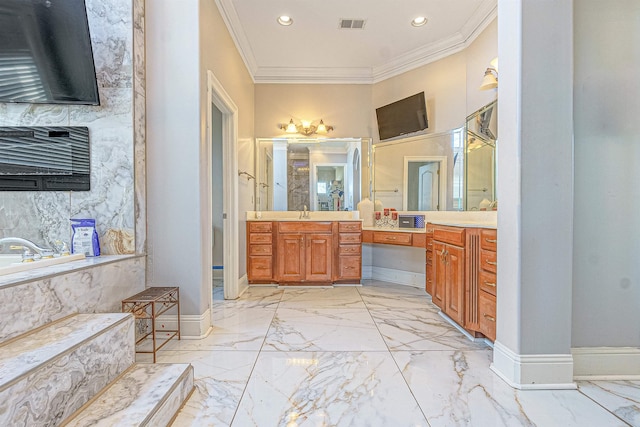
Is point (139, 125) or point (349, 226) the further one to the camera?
point (349, 226)

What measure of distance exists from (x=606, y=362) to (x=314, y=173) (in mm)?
3324

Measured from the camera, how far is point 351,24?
306 cm

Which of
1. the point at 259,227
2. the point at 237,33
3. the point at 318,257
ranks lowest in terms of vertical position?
the point at 318,257

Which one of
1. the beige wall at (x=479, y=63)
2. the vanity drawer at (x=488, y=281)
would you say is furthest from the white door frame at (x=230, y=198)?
the beige wall at (x=479, y=63)

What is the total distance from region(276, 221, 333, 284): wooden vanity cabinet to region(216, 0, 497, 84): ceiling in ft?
6.90

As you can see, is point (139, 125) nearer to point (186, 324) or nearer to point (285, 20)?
point (186, 324)

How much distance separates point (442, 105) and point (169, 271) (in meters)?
3.37

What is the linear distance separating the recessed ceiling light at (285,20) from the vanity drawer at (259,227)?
218 centimetres

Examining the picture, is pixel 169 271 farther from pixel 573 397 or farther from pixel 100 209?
pixel 573 397

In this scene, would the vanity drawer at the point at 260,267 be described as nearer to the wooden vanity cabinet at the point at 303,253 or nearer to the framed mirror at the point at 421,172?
the wooden vanity cabinet at the point at 303,253

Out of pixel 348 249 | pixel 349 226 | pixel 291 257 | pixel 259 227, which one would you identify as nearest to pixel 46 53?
pixel 259 227

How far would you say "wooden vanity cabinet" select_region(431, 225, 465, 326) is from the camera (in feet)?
7.04

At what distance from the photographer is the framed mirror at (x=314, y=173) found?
411 centimetres

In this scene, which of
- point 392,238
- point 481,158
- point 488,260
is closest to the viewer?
point 488,260
